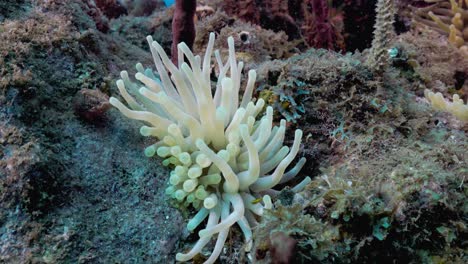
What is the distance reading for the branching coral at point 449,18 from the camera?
4496 mm

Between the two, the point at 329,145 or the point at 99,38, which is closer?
the point at 329,145

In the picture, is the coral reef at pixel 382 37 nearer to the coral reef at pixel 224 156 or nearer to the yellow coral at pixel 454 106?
the coral reef at pixel 224 156

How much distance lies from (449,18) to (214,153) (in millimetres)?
4375

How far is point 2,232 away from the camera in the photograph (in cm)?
180

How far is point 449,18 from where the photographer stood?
4855 millimetres

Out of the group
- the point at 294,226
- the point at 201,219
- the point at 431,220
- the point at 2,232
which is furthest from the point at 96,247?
the point at 431,220

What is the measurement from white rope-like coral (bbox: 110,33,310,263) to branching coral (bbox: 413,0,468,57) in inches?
129

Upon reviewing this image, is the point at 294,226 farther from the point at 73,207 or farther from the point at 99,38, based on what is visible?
the point at 99,38

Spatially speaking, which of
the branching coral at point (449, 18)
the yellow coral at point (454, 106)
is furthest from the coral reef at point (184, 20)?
the branching coral at point (449, 18)

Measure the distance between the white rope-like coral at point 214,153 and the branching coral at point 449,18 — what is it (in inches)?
129

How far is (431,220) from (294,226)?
73cm

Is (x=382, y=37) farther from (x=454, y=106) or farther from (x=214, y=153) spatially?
(x=214, y=153)

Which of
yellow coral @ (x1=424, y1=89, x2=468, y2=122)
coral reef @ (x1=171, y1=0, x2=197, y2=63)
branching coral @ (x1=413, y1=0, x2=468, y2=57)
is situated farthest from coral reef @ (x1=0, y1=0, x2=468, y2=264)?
branching coral @ (x1=413, y1=0, x2=468, y2=57)

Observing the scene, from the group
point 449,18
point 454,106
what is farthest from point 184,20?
point 449,18
